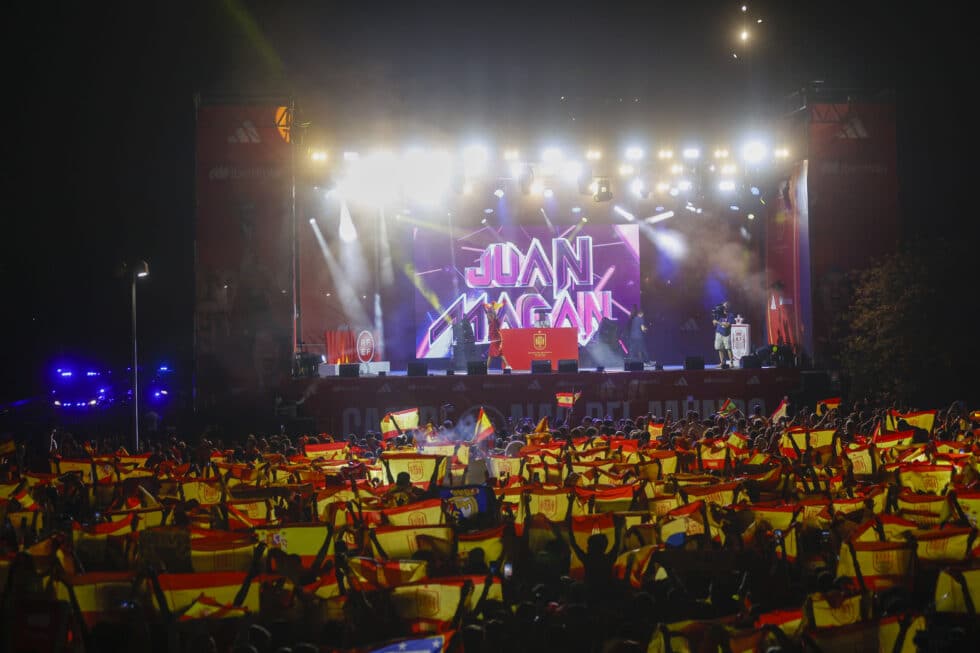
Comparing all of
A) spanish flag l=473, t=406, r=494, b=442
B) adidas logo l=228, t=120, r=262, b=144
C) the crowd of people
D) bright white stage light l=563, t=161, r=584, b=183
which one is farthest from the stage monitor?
the crowd of people

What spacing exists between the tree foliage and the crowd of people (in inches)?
407

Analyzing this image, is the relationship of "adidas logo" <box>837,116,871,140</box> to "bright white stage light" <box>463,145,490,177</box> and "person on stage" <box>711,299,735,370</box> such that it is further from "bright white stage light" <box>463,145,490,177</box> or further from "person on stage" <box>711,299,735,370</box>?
"bright white stage light" <box>463,145,490,177</box>

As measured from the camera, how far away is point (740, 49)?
2467cm

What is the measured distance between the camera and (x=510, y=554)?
316 inches

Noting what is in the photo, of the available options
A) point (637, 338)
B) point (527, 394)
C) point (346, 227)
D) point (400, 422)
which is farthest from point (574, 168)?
point (400, 422)

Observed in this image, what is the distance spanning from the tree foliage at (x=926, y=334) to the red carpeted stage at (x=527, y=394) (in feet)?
7.24

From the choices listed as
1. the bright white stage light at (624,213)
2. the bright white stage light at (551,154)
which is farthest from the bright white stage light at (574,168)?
the bright white stage light at (624,213)

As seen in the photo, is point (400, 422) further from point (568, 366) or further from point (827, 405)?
point (827, 405)

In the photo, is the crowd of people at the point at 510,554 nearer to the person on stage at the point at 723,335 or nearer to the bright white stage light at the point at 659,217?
the person on stage at the point at 723,335

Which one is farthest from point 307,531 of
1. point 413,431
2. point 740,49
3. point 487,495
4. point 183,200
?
point 183,200

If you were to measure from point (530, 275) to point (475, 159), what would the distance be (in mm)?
6695

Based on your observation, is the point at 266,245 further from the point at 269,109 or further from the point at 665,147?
the point at 665,147

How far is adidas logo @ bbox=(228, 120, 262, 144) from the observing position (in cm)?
2317

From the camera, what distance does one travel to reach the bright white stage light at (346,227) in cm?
2816
